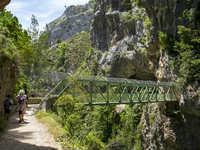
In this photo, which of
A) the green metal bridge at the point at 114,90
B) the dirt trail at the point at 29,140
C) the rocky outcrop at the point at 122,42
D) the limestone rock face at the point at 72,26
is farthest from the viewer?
the limestone rock face at the point at 72,26

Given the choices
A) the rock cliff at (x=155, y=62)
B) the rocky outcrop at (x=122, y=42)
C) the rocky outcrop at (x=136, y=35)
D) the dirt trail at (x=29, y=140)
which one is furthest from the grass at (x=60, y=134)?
the rocky outcrop at (x=122, y=42)

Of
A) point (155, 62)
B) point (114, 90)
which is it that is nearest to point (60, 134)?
point (114, 90)

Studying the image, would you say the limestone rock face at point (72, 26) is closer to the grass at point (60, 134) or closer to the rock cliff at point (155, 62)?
the rock cliff at point (155, 62)

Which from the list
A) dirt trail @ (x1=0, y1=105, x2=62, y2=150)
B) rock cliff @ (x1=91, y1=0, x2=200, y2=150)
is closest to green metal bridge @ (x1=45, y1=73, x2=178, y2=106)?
rock cliff @ (x1=91, y1=0, x2=200, y2=150)

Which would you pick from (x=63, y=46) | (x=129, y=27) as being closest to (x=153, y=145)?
(x=129, y=27)

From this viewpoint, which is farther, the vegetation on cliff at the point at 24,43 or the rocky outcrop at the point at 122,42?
the rocky outcrop at the point at 122,42

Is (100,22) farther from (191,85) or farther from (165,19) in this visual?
(191,85)

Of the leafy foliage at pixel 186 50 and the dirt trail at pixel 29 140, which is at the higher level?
the leafy foliage at pixel 186 50

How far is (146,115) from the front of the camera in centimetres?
1866

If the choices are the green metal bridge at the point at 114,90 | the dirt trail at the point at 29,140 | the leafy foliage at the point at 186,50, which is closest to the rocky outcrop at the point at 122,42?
the leafy foliage at the point at 186,50

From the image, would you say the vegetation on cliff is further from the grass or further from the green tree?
the grass

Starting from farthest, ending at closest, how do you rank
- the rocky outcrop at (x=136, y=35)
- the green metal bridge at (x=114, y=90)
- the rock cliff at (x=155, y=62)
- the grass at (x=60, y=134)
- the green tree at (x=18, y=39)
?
the green tree at (x=18, y=39)
the rocky outcrop at (x=136, y=35)
the rock cliff at (x=155, y=62)
the green metal bridge at (x=114, y=90)
the grass at (x=60, y=134)

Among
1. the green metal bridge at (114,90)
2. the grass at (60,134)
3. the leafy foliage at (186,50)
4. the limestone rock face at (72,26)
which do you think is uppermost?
the limestone rock face at (72,26)

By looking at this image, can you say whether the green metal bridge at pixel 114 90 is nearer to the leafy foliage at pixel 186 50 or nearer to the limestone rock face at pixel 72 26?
the leafy foliage at pixel 186 50
